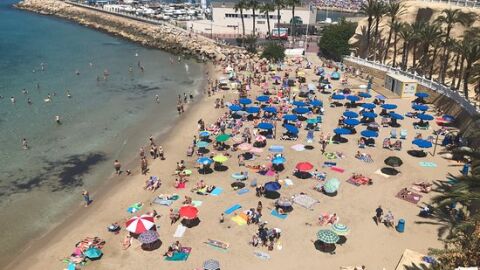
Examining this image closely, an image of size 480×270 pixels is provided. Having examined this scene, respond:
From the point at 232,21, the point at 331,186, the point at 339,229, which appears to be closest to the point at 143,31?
the point at 232,21

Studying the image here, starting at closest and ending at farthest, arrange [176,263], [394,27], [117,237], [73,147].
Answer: [176,263]
[117,237]
[73,147]
[394,27]

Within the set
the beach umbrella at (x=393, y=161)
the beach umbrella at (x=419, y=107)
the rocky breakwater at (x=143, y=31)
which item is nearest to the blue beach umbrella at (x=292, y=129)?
the beach umbrella at (x=393, y=161)

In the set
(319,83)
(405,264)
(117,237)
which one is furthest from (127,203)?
(319,83)

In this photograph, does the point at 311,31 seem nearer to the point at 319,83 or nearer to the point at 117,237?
the point at 319,83

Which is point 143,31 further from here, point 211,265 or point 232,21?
point 211,265

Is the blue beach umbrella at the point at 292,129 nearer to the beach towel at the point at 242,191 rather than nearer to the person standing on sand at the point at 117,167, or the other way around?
the beach towel at the point at 242,191

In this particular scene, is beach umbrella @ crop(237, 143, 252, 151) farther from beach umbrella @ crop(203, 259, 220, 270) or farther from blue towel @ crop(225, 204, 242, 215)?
beach umbrella @ crop(203, 259, 220, 270)

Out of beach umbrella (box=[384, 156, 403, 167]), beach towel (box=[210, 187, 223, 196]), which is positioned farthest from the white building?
beach towel (box=[210, 187, 223, 196])
